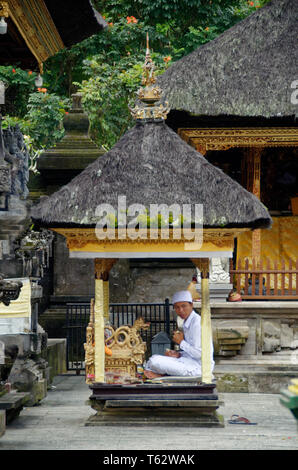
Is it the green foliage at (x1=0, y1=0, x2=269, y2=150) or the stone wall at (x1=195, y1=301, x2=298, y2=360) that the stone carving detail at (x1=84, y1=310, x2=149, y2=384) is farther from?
the green foliage at (x1=0, y1=0, x2=269, y2=150)

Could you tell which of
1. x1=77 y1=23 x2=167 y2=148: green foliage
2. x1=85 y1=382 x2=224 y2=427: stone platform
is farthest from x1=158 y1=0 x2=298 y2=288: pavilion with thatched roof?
x1=77 y1=23 x2=167 y2=148: green foliage

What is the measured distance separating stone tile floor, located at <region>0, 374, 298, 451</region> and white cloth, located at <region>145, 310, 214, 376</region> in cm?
76

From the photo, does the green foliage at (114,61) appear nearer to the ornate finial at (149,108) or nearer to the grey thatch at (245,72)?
the grey thatch at (245,72)

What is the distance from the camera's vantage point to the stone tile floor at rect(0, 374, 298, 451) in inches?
322

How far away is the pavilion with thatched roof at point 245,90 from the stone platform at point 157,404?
4.52 m

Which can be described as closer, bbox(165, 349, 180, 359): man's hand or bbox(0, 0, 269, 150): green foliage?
bbox(165, 349, 180, 359): man's hand

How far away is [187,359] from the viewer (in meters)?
9.54

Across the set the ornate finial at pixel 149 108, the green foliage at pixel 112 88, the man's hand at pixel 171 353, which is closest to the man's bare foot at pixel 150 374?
the man's hand at pixel 171 353

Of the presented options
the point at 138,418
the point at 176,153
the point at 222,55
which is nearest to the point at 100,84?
the point at 222,55

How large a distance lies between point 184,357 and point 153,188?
231cm

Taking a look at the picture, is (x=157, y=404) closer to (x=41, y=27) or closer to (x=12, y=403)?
(x=12, y=403)

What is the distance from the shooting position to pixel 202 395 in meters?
9.00
